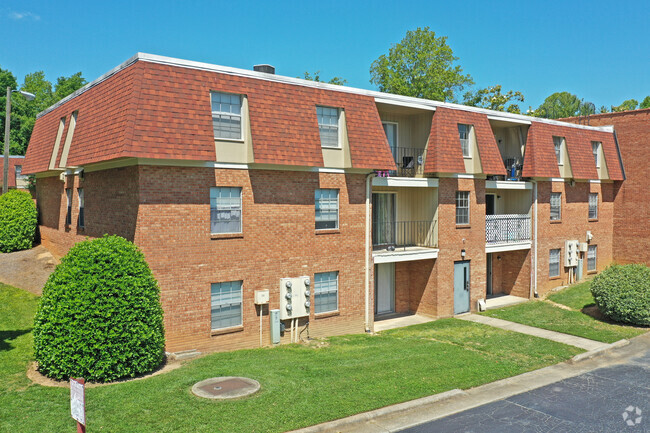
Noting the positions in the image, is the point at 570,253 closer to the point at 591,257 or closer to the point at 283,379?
the point at 591,257

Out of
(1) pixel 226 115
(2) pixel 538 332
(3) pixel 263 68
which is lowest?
(2) pixel 538 332

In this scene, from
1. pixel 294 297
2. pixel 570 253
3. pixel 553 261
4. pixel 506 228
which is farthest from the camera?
pixel 570 253

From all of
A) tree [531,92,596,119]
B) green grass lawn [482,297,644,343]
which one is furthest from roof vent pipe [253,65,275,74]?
tree [531,92,596,119]

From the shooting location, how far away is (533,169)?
23.2m

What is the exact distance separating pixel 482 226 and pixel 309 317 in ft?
30.8

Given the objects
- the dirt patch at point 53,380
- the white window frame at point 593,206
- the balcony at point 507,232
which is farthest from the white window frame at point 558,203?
the dirt patch at point 53,380

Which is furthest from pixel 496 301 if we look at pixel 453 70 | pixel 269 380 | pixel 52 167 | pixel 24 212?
pixel 453 70

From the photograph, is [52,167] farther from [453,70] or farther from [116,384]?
[453,70]

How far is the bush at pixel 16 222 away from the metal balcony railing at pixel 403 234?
15533 millimetres

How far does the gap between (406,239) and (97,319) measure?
13.2m

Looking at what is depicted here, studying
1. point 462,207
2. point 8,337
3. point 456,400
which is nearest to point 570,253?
point 462,207

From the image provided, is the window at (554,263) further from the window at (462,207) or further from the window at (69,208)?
the window at (69,208)

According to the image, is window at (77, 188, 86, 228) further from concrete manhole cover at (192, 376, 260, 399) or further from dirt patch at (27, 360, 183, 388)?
concrete manhole cover at (192, 376, 260, 399)

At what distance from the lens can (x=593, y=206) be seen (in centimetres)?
2727
